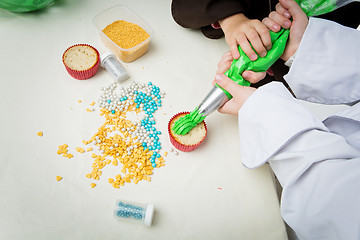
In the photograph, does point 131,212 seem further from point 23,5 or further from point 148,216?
point 23,5

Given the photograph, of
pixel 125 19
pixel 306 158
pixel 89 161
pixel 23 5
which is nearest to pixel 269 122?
pixel 306 158

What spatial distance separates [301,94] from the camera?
1.91 ft

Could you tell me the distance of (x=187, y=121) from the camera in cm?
56

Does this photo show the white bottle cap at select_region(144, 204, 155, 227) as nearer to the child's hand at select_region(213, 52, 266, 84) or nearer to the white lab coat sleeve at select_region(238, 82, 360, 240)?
the white lab coat sleeve at select_region(238, 82, 360, 240)

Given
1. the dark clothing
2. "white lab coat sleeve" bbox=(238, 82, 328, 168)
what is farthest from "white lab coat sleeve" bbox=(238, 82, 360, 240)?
the dark clothing

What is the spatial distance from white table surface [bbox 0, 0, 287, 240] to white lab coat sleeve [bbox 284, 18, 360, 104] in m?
0.18

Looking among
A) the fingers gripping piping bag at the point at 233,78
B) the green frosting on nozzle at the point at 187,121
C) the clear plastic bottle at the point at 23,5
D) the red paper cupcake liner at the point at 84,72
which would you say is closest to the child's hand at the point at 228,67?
the fingers gripping piping bag at the point at 233,78

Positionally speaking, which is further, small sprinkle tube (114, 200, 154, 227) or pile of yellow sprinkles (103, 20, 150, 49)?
pile of yellow sprinkles (103, 20, 150, 49)

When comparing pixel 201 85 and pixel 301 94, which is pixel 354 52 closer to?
pixel 301 94

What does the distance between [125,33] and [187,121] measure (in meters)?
0.28

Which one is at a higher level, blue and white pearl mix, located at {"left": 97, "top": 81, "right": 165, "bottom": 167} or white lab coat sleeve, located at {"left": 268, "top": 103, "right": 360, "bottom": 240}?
white lab coat sleeve, located at {"left": 268, "top": 103, "right": 360, "bottom": 240}

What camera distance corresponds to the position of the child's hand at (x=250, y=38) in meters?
0.57

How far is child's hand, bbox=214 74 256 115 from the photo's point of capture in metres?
0.53

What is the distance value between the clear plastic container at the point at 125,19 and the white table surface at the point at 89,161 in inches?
1.0
